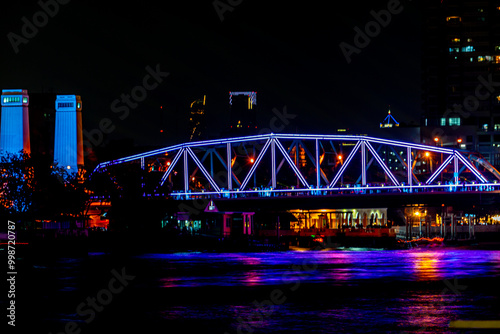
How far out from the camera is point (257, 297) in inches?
1986

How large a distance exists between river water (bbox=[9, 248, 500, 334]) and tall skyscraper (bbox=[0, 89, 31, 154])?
176 ft

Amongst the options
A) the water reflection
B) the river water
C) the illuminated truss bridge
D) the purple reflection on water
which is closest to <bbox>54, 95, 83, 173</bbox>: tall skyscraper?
the illuminated truss bridge

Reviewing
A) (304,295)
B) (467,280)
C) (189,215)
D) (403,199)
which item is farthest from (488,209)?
(304,295)

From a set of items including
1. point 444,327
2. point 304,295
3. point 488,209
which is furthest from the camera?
point 488,209

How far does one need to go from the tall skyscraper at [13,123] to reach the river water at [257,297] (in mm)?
53725

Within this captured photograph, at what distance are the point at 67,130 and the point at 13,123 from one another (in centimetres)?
767

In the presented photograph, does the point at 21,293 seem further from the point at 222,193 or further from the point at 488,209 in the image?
the point at 488,209

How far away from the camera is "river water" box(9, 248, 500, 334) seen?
39594mm

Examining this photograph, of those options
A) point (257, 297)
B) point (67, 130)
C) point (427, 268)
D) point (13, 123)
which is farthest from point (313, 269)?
point (13, 123)

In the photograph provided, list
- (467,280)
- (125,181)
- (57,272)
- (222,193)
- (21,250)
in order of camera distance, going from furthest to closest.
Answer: (222,193), (125,181), (21,250), (57,272), (467,280)

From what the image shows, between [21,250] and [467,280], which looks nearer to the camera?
[467,280]

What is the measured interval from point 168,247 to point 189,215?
23386 mm

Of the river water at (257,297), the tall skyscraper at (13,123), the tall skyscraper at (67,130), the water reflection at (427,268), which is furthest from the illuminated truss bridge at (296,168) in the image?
the river water at (257,297)

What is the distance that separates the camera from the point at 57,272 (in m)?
69.4
